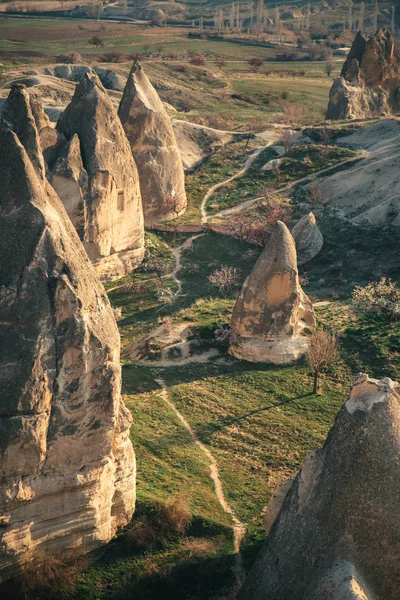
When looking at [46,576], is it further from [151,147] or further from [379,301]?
[151,147]

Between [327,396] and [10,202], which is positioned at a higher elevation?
[10,202]

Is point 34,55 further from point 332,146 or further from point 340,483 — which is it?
point 340,483

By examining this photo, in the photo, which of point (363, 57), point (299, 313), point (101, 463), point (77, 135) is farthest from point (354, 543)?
point (363, 57)

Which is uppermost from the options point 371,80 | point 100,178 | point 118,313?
point 371,80

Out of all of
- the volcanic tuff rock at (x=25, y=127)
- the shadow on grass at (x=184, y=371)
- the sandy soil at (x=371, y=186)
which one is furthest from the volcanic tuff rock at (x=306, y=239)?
the volcanic tuff rock at (x=25, y=127)

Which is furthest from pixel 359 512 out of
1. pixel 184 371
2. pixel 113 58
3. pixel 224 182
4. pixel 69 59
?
pixel 113 58

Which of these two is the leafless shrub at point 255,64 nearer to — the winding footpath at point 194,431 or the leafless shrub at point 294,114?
the leafless shrub at point 294,114

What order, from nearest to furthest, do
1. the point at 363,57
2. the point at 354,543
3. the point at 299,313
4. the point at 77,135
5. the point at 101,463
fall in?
1. the point at 354,543
2. the point at 101,463
3. the point at 299,313
4. the point at 77,135
5. the point at 363,57
